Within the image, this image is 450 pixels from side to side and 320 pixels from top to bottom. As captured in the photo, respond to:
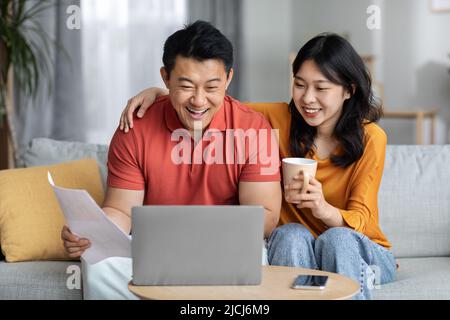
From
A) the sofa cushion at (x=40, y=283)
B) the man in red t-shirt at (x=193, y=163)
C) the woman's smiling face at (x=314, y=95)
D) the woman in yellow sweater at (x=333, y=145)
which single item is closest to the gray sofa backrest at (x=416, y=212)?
the woman in yellow sweater at (x=333, y=145)

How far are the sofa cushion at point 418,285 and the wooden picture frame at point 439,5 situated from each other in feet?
11.9

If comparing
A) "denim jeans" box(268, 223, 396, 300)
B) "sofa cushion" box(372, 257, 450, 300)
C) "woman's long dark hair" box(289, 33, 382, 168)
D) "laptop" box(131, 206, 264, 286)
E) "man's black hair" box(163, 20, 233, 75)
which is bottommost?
"sofa cushion" box(372, 257, 450, 300)

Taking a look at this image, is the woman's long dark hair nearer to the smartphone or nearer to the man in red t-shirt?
the man in red t-shirt

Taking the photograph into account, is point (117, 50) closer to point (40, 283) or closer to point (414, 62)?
point (414, 62)

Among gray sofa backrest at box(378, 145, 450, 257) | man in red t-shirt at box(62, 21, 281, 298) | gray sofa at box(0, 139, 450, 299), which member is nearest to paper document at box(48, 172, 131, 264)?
man in red t-shirt at box(62, 21, 281, 298)

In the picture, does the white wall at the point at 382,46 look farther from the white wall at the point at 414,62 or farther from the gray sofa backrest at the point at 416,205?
the gray sofa backrest at the point at 416,205

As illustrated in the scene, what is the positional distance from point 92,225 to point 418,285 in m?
1.04

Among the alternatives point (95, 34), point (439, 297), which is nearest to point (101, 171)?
point (439, 297)

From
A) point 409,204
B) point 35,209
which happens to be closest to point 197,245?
point 35,209

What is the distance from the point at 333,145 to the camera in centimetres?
228

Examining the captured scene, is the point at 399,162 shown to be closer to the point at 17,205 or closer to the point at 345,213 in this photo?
the point at 345,213

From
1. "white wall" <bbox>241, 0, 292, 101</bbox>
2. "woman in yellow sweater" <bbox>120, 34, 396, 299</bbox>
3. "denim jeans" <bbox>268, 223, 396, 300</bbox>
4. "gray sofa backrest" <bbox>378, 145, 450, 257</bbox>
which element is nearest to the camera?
"denim jeans" <bbox>268, 223, 396, 300</bbox>

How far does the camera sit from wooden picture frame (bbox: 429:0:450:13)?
554 centimetres

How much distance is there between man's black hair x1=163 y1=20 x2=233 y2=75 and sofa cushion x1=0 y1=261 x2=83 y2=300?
717 millimetres
